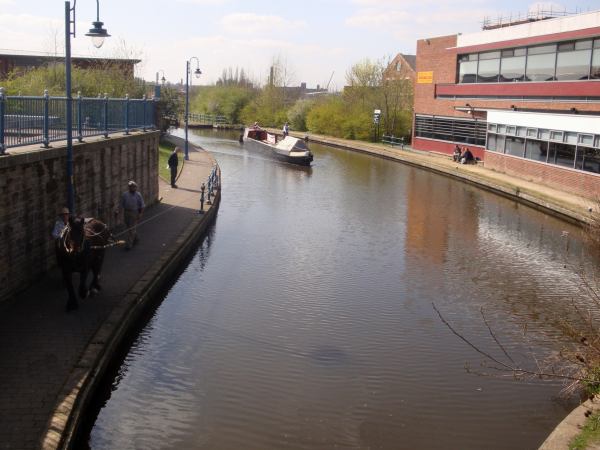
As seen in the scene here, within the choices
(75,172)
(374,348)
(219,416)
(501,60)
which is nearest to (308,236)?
(75,172)

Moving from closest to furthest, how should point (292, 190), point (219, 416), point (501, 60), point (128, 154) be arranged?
point (219, 416) → point (128, 154) → point (292, 190) → point (501, 60)

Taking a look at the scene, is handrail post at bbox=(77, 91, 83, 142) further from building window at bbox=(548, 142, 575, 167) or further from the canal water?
building window at bbox=(548, 142, 575, 167)

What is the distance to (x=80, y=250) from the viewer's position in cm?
1087

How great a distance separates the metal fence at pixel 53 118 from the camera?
39.7ft

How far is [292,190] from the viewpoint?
30.2 metres

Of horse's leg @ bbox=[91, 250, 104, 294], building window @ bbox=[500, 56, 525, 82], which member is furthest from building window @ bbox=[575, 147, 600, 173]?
horse's leg @ bbox=[91, 250, 104, 294]

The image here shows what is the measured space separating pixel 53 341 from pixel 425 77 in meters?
43.5

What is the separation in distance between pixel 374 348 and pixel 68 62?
7372mm

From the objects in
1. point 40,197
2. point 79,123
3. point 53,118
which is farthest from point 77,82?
point 40,197

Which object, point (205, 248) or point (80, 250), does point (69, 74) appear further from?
point (205, 248)

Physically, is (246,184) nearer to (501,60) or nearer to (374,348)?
(501,60)

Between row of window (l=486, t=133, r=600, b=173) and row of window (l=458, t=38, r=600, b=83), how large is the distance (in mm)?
3606

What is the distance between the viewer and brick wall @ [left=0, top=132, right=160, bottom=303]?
36.5 ft

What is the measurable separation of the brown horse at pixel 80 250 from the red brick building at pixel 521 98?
2085 centimetres
